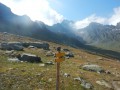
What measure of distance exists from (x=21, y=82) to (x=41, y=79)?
2592mm

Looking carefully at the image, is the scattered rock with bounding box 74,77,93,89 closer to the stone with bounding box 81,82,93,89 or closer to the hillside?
the stone with bounding box 81,82,93,89

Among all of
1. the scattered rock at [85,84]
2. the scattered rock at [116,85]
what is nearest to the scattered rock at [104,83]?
the scattered rock at [116,85]

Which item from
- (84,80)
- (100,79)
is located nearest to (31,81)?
(84,80)

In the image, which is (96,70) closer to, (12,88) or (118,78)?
(118,78)

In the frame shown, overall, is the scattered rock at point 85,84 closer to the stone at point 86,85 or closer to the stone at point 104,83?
the stone at point 86,85

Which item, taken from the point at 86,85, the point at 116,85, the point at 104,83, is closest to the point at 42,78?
the point at 86,85

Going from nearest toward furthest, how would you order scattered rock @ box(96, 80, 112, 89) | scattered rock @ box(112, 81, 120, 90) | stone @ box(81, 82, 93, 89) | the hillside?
the hillside, stone @ box(81, 82, 93, 89), scattered rock @ box(96, 80, 112, 89), scattered rock @ box(112, 81, 120, 90)

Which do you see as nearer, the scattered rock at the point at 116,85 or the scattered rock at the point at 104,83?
the scattered rock at the point at 104,83

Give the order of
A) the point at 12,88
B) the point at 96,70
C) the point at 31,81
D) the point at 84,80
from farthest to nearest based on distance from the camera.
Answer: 1. the point at 96,70
2. the point at 84,80
3. the point at 31,81
4. the point at 12,88

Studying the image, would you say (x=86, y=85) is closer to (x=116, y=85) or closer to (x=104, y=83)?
(x=104, y=83)

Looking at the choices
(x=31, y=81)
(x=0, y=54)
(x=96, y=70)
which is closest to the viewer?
(x=31, y=81)

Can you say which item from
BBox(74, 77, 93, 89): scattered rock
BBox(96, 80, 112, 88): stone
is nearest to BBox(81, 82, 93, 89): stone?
BBox(74, 77, 93, 89): scattered rock

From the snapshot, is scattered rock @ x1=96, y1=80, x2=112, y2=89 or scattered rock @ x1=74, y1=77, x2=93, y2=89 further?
scattered rock @ x1=96, y1=80, x2=112, y2=89

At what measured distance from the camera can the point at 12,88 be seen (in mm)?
31906
